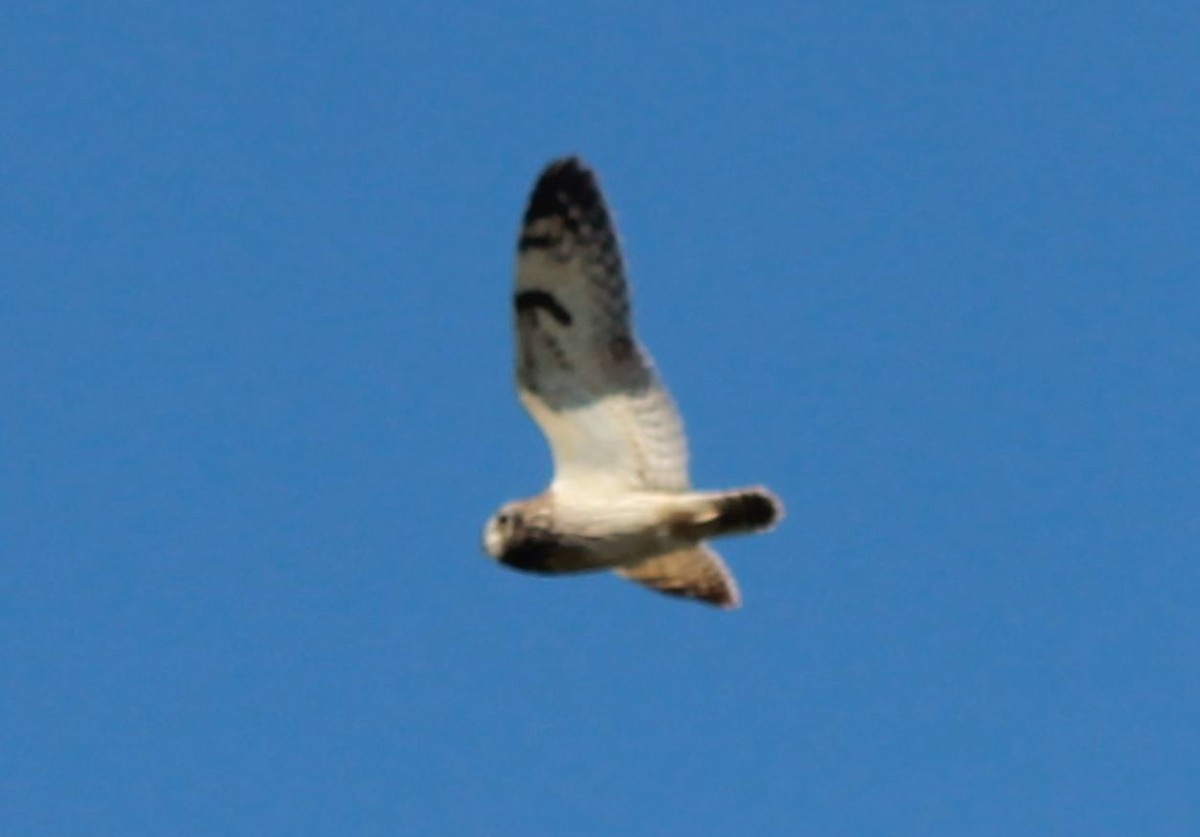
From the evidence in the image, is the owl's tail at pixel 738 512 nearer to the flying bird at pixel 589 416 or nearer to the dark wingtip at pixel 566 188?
the flying bird at pixel 589 416

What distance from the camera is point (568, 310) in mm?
14820

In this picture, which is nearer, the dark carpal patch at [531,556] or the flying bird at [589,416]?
the flying bird at [589,416]

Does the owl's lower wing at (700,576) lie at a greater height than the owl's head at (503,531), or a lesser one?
greater

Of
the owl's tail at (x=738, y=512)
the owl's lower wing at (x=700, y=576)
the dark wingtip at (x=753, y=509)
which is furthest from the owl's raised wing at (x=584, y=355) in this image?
the owl's lower wing at (x=700, y=576)

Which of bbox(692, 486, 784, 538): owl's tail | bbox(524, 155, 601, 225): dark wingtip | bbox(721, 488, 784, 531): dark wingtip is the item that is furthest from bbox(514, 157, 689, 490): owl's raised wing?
bbox(721, 488, 784, 531): dark wingtip

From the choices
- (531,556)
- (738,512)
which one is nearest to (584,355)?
(531,556)

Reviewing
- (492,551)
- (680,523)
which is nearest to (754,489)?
(680,523)

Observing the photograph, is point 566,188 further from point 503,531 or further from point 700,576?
point 700,576

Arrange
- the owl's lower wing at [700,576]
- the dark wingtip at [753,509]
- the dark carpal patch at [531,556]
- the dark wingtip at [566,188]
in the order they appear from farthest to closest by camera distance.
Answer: the owl's lower wing at [700,576]
the dark carpal patch at [531,556]
the dark wingtip at [566,188]
the dark wingtip at [753,509]

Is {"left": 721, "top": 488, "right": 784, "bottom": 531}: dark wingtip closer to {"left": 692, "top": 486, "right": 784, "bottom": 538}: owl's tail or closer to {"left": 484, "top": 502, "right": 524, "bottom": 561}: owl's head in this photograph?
{"left": 692, "top": 486, "right": 784, "bottom": 538}: owl's tail

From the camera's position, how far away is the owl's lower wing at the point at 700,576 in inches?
648

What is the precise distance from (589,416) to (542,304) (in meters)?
0.66

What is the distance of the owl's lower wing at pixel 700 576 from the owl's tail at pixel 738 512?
1.71m

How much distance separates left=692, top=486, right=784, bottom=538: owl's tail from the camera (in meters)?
14.4
